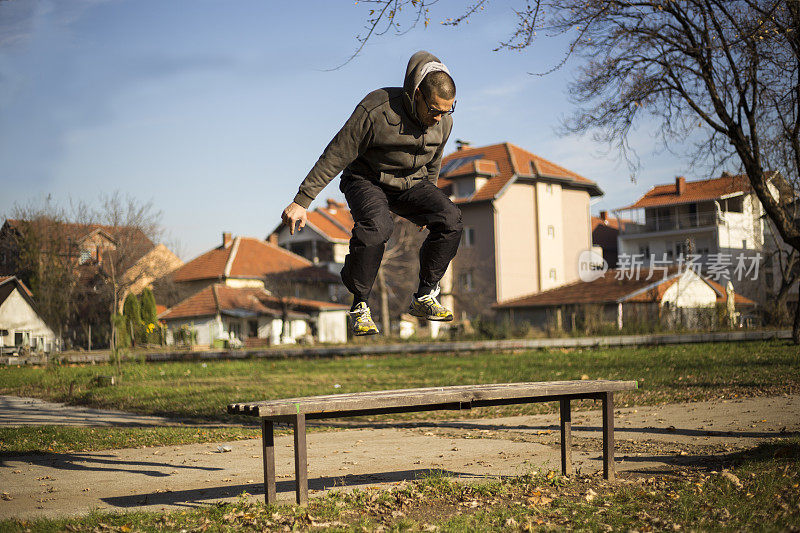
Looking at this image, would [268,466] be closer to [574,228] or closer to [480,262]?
[480,262]

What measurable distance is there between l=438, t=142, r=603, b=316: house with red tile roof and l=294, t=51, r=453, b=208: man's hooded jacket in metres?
43.7

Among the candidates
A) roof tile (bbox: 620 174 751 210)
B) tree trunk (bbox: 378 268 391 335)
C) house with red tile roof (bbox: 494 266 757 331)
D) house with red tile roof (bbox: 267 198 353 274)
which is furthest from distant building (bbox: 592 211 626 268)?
tree trunk (bbox: 378 268 391 335)

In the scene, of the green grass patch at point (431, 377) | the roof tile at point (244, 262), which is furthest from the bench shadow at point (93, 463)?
the roof tile at point (244, 262)

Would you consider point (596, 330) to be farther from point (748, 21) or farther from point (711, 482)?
point (711, 482)

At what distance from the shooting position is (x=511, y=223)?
172 feet

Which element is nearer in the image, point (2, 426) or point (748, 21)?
point (2, 426)

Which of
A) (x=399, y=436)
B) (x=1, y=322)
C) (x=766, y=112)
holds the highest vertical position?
(x=766, y=112)

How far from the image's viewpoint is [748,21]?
39.7ft

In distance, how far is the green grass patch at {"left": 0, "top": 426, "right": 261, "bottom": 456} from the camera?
28.8 feet

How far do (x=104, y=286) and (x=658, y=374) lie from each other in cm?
1462

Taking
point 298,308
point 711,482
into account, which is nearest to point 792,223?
point 711,482

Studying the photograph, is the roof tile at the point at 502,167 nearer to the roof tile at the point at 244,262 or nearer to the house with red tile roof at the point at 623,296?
the house with red tile roof at the point at 623,296

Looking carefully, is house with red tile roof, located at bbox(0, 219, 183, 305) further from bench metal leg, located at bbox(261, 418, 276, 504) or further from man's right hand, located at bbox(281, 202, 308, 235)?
man's right hand, located at bbox(281, 202, 308, 235)

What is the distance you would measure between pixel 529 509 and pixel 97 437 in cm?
640
